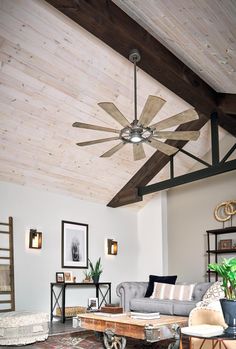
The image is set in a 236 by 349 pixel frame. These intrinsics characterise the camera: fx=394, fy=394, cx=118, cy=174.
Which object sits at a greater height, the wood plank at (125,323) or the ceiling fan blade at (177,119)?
the ceiling fan blade at (177,119)

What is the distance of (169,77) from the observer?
17.6ft

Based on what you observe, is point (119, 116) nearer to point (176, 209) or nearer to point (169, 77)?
point (169, 77)

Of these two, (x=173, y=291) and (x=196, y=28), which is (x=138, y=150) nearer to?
(x=196, y=28)

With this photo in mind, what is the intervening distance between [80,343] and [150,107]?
3102 millimetres

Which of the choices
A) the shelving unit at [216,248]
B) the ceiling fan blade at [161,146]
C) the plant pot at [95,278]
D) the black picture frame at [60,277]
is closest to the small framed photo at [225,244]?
the shelving unit at [216,248]

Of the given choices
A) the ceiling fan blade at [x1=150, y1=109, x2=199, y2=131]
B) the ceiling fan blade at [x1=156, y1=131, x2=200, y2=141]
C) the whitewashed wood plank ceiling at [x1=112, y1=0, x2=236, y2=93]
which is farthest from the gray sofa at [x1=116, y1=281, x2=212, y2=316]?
the whitewashed wood plank ceiling at [x1=112, y1=0, x2=236, y2=93]

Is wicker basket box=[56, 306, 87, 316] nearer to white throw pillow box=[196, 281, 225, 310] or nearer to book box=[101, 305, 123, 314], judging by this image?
book box=[101, 305, 123, 314]

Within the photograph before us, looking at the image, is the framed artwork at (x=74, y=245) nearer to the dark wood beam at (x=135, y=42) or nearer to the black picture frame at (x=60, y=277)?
the black picture frame at (x=60, y=277)

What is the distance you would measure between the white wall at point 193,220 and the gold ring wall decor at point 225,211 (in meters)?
0.14

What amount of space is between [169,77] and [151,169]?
9.29ft

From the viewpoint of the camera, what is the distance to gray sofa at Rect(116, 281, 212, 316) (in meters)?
5.68

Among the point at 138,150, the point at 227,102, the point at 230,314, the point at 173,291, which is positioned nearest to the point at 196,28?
the point at 138,150

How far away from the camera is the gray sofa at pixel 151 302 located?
18.6 feet

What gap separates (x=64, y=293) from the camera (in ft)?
22.3
